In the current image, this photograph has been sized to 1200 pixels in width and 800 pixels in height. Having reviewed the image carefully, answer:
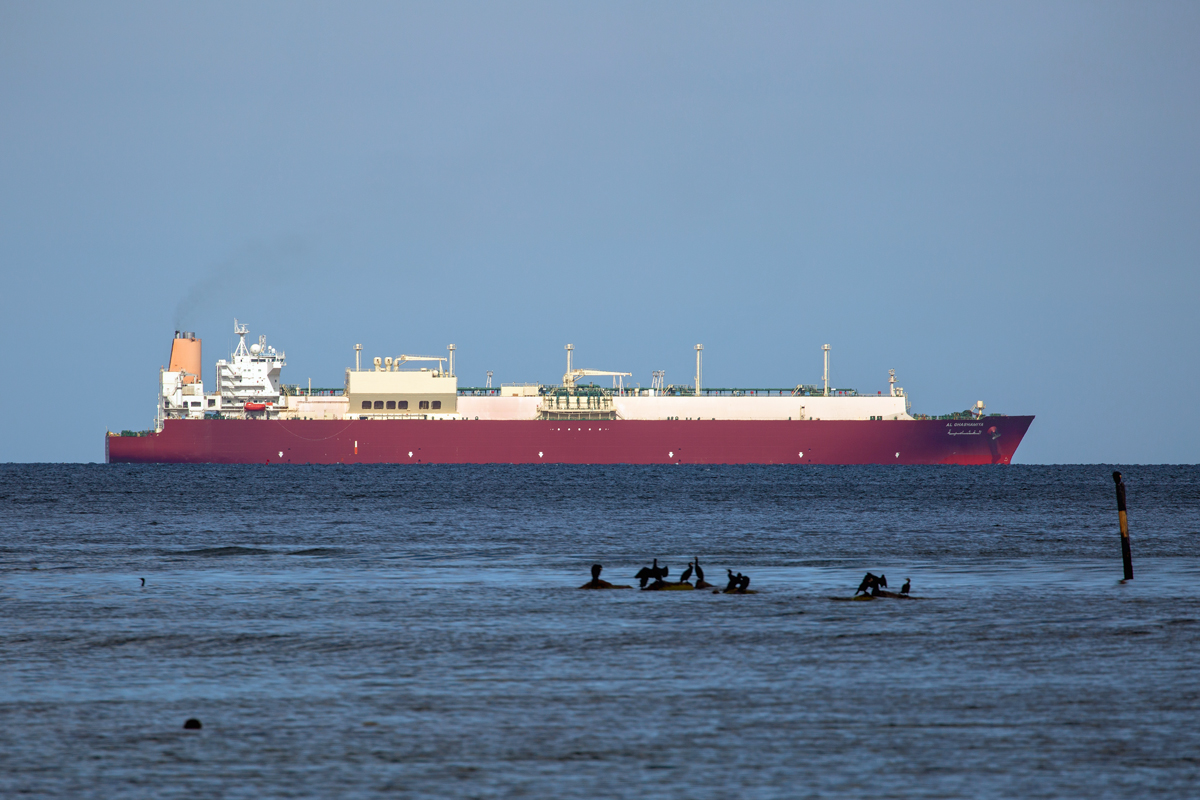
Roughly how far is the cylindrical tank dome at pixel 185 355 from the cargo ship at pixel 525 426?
4.93 m

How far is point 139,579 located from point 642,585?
272 inches

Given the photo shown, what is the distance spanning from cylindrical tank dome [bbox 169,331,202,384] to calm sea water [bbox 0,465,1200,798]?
197 feet

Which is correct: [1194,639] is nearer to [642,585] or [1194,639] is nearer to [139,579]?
[642,585]

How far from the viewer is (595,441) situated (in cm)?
7156

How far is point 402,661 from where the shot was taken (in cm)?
1128

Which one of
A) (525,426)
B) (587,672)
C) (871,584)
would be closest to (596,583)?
(871,584)

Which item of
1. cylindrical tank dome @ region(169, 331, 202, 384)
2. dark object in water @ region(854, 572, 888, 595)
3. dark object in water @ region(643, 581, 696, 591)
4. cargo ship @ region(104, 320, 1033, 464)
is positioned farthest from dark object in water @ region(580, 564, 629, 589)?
cylindrical tank dome @ region(169, 331, 202, 384)

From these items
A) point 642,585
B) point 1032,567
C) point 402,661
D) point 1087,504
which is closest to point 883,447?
point 1087,504

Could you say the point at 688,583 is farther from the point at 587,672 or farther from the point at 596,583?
the point at 587,672

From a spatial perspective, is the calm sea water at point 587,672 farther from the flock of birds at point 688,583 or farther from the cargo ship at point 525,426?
the cargo ship at point 525,426

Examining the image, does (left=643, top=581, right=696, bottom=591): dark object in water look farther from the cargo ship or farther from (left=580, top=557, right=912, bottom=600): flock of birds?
the cargo ship

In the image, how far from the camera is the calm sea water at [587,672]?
7.63m

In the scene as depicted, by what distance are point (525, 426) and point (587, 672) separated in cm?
6030

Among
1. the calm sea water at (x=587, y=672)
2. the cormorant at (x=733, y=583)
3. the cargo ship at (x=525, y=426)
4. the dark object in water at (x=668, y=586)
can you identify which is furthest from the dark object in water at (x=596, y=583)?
Result: the cargo ship at (x=525, y=426)
